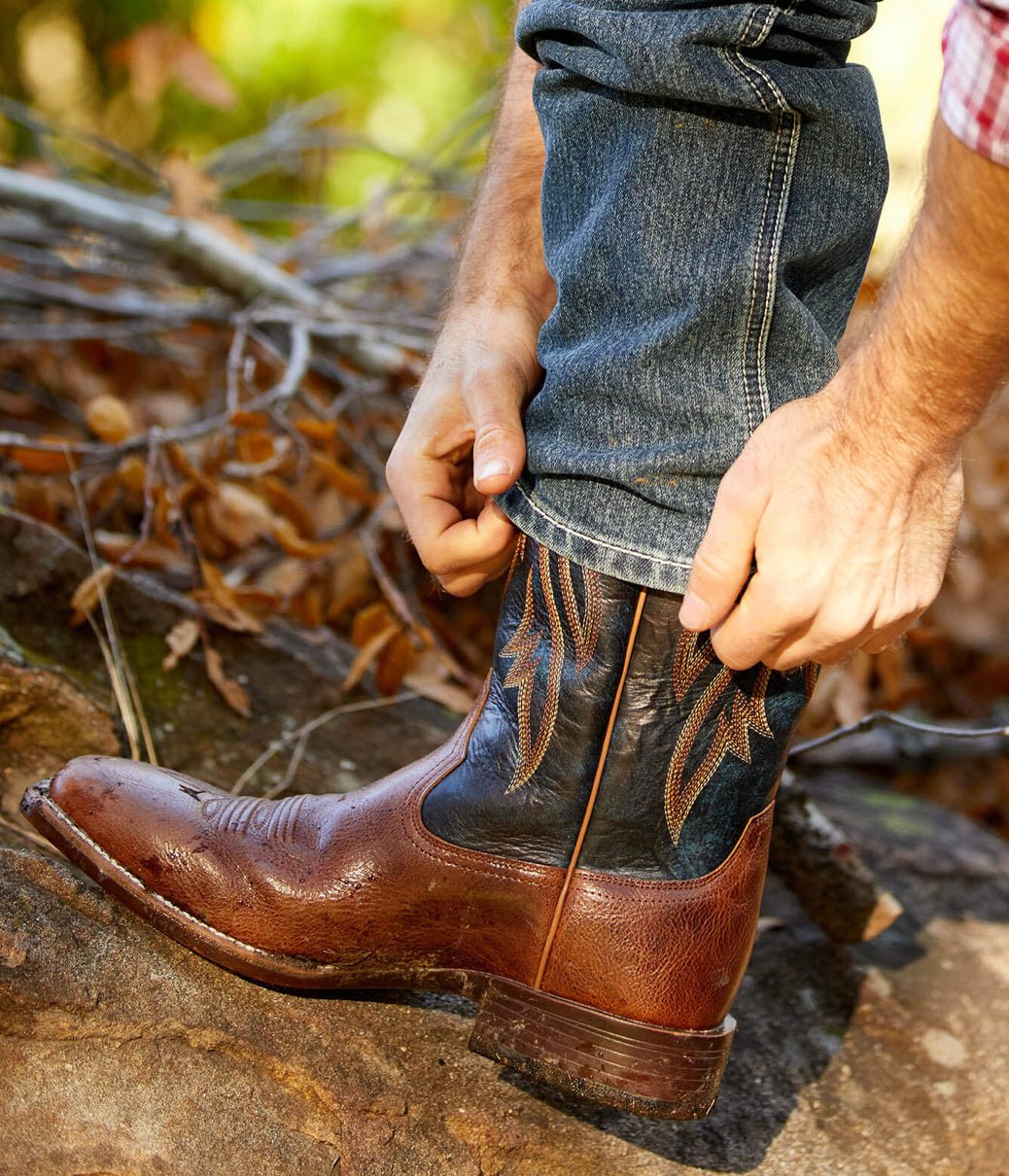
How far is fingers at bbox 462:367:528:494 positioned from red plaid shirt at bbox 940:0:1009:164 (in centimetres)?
49

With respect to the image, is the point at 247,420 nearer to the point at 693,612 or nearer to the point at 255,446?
the point at 255,446

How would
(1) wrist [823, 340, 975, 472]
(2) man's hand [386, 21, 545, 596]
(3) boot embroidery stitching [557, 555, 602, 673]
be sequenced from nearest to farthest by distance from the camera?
(1) wrist [823, 340, 975, 472] → (3) boot embroidery stitching [557, 555, 602, 673] → (2) man's hand [386, 21, 545, 596]

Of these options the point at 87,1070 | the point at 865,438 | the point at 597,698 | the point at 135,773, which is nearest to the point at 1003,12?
the point at 865,438

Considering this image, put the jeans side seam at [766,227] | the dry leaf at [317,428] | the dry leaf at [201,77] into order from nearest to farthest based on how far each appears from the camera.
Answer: the jeans side seam at [766,227], the dry leaf at [317,428], the dry leaf at [201,77]

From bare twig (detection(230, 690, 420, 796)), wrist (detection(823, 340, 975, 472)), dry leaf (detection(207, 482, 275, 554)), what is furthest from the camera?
dry leaf (detection(207, 482, 275, 554))

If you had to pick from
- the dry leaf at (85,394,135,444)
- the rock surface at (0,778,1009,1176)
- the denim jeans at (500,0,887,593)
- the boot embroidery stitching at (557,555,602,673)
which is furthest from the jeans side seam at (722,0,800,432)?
the dry leaf at (85,394,135,444)

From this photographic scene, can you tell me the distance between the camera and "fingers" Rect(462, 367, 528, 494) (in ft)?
3.74

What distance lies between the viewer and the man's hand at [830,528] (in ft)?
3.05

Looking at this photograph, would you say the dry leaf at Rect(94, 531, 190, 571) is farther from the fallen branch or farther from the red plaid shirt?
the red plaid shirt

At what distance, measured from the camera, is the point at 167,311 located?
8.68ft

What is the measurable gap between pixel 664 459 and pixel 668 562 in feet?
0.32

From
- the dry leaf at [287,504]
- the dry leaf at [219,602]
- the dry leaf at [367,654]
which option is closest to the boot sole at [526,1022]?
the dry leaf at [219,602]

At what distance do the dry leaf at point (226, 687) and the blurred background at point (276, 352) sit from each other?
0.35 feet

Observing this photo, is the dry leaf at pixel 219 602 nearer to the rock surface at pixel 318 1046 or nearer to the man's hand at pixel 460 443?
the rock surface at pixel 318 1046
